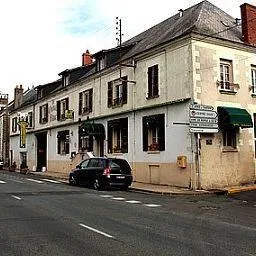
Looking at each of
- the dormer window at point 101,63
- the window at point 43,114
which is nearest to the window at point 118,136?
the dormer window at point 101,63

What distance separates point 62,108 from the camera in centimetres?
3425

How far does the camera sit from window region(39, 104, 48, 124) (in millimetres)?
38269

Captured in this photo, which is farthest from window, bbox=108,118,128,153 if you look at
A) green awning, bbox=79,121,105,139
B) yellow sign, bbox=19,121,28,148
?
yellow sign, bbox=19,121,28,148

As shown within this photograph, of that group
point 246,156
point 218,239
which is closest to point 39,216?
point 218,239

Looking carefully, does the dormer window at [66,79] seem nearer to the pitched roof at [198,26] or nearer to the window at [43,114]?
the window at [43,114]

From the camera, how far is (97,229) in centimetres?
866

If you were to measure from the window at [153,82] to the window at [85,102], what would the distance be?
7840mm

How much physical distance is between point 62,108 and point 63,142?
9.60 feet

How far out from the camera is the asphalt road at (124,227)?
691 cm

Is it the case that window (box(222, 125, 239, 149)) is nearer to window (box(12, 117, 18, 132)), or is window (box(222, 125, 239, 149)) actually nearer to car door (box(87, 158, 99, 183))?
car door (box(87, 158, 99, 183))

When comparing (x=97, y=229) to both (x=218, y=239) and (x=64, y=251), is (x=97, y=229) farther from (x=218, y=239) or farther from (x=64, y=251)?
(x=218, y=239)

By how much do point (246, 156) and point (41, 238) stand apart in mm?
14953

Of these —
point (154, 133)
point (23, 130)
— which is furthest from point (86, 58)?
point (154, 133)

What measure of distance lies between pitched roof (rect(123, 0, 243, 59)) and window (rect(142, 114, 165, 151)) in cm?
406
